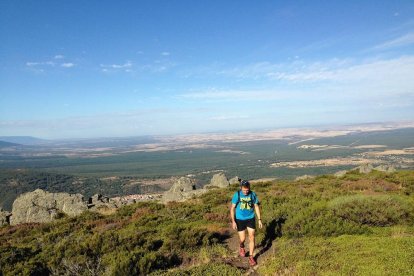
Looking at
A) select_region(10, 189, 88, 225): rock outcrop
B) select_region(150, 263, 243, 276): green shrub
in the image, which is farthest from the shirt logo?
select_region(10, 189, 88, 225): rock outcrop

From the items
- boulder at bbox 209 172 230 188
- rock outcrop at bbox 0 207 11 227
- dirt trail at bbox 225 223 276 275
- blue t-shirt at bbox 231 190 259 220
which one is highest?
blue t-shirt at bbox 231 190 259 220

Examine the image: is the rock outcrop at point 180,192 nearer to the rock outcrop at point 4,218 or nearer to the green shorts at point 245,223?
the rock outcrop at point 4,218

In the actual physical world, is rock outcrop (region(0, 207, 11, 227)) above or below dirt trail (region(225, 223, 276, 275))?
below

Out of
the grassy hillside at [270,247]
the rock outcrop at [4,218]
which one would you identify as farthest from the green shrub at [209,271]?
the rock outcrop at [4,218]

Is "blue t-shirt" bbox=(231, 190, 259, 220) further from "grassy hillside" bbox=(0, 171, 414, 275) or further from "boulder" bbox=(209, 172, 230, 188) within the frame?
"boulder" bbox=(209, 172, 230, 188)

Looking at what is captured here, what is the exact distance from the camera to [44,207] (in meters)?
23.0

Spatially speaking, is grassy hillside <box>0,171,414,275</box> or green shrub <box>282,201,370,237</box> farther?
green shrub <box>282,201,370,237</box>

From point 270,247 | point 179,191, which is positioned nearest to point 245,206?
point 270,247

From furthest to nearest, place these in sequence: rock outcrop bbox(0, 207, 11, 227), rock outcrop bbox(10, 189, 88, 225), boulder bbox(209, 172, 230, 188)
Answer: boulder bbox(209, 172, 230, 188), rock outcrop bbox(0, 207, 11, 227), rock outcrop bbox(10, 189, 88, 225)

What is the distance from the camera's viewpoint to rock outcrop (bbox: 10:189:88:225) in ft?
71.0

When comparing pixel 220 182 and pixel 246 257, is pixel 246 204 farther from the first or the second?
pixel 220 182

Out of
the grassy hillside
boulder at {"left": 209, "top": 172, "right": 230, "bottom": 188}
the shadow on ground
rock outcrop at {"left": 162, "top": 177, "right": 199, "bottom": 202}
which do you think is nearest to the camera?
the grassy hillside

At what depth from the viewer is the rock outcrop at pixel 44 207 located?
21.6m

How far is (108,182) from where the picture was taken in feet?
439
